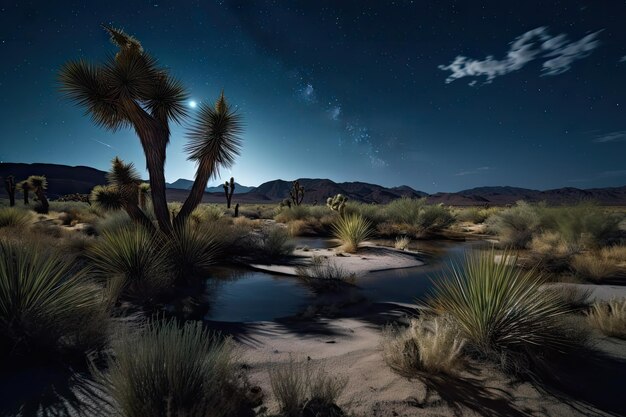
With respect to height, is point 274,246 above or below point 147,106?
below

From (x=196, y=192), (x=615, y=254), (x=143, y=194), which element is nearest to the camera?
(x=196, y=192)

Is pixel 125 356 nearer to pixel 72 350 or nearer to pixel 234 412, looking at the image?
pixel 234 412

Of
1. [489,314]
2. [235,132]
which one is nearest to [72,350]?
[489,314]

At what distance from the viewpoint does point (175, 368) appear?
2168 mm

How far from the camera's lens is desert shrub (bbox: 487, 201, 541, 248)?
1355 centimetres

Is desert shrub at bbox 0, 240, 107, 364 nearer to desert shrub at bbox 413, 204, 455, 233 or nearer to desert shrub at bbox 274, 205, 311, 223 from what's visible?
desert shrub at bbox 413, 204, 455, 233

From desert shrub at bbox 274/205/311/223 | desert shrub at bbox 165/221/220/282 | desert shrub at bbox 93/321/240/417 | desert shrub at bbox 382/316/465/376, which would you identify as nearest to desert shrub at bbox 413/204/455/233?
desert shrub at bbox 274/205/311/223

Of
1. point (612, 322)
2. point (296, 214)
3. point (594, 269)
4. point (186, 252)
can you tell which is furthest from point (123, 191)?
point (296, 214)

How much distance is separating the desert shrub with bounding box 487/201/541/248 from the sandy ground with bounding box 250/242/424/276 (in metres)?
5.16

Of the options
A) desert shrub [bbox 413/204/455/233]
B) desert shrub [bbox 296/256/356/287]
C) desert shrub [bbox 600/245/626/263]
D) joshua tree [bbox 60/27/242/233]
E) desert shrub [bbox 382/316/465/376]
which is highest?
joshua tree [bbox 60/27/242/233]

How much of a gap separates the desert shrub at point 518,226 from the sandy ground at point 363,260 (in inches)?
203

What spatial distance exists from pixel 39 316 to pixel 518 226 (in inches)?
731

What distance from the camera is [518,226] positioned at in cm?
1600

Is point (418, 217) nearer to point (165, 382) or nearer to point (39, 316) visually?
point (39, 316)
